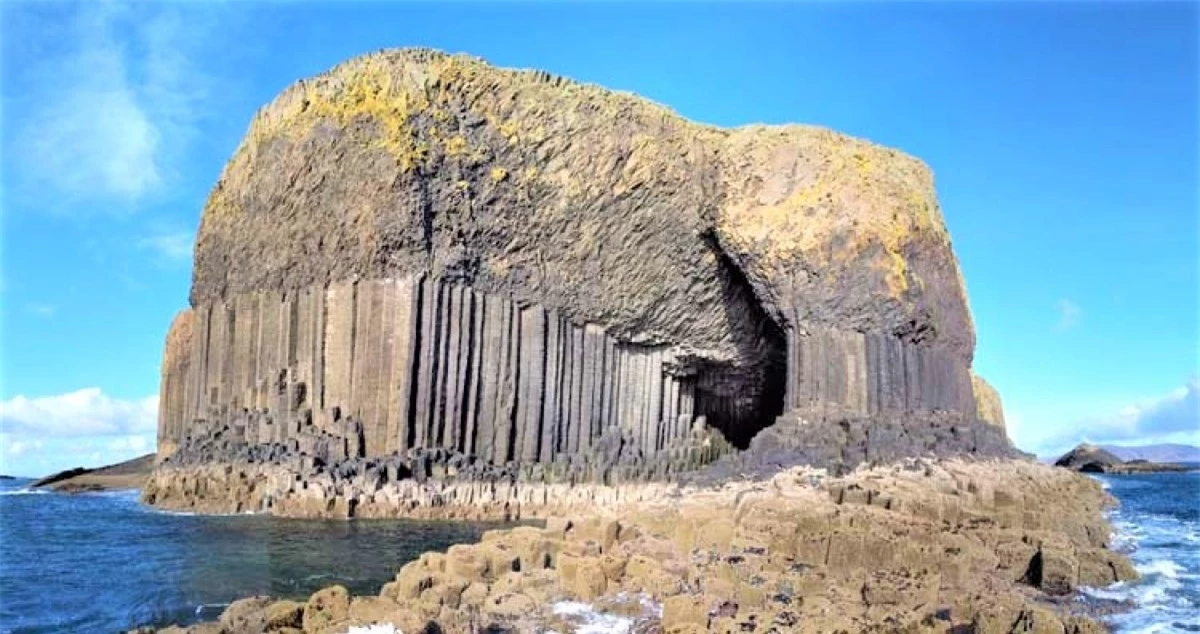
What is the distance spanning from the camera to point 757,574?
35.9 feet

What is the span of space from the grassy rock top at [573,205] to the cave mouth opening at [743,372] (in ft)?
2.68

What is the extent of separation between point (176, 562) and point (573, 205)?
17271 mm

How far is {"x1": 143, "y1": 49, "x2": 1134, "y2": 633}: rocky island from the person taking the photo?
26.9 m

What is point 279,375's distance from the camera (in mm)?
29078

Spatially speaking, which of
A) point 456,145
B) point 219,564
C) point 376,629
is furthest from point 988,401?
point 376,629

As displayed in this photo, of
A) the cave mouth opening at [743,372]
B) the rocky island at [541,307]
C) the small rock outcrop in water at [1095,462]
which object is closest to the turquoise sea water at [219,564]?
the rocky island at [541,307]

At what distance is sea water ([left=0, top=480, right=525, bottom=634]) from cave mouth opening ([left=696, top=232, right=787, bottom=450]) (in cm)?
1262

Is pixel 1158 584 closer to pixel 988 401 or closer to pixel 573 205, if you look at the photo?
pixel 573 205

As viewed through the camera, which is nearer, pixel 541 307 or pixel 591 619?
pixel 591 619

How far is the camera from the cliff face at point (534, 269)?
28.2m

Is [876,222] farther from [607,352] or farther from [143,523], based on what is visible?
[143,523]

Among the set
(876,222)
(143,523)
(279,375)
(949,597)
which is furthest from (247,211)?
(949,597)

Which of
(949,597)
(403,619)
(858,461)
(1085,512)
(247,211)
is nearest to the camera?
(403,619)

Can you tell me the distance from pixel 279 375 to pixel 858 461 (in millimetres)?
15950
